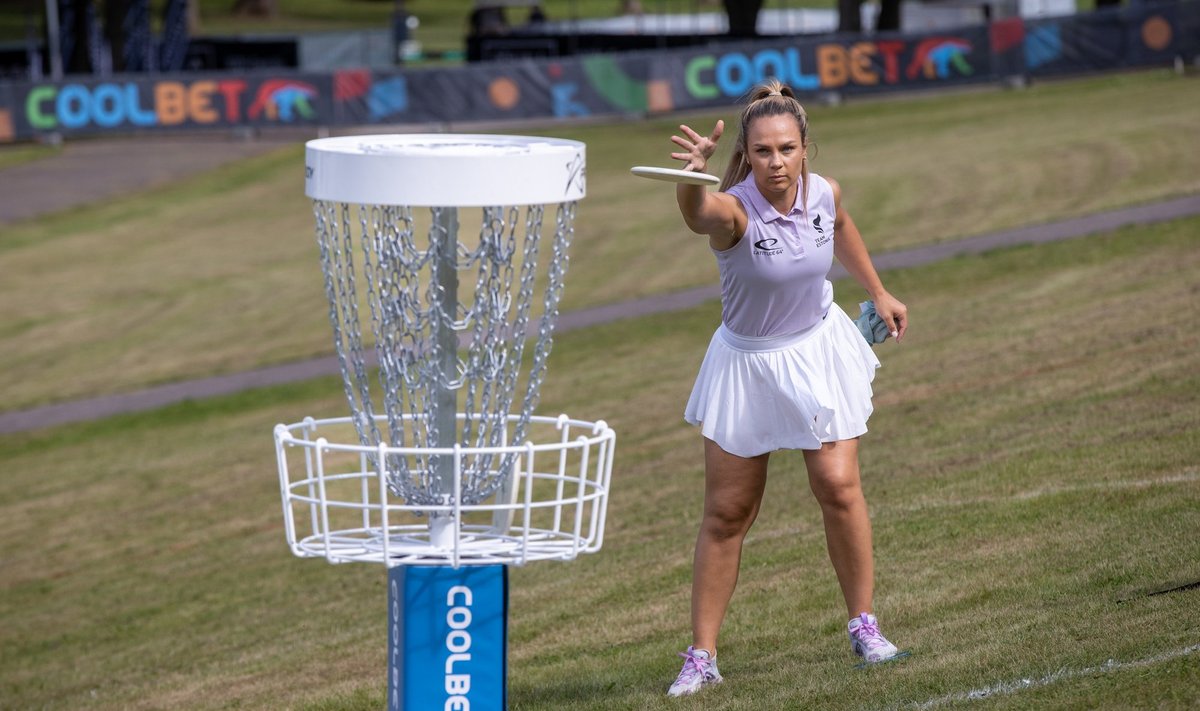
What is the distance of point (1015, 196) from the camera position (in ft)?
67.2

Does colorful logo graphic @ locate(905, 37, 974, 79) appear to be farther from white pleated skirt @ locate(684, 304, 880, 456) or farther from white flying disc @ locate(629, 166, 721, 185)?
white flying disc @ locate(629, 166, 721, 185)

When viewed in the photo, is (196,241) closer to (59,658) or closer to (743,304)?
(59,658)

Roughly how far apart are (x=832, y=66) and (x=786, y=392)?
103 ft

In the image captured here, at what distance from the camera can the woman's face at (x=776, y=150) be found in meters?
4.64

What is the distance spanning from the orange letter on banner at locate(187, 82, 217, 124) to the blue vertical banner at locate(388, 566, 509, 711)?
32.6 metres

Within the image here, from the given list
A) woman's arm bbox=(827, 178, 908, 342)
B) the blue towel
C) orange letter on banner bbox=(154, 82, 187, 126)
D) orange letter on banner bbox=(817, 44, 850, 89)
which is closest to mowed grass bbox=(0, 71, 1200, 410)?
orange letter on banner bbox=(817, 44, 850, 89)

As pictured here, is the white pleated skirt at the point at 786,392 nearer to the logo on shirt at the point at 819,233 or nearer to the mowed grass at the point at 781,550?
the logo on shirt at the point at 819,233

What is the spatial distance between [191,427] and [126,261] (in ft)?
33.1

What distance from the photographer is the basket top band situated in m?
3.84

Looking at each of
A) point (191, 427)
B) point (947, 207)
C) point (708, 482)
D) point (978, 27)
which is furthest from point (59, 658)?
point (978, 27)

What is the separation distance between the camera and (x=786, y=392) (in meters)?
4.73

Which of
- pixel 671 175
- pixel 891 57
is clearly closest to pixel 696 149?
pixel 671 175

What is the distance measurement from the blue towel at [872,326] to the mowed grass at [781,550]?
104cm

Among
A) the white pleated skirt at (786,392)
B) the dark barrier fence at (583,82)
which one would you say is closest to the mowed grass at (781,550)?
the white pleated skirt at (786,392)
